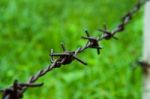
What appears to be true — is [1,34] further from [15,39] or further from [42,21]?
[42,21]

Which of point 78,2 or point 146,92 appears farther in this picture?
point 78,2

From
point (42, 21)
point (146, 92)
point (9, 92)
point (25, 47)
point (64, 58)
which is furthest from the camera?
point (42, 21)

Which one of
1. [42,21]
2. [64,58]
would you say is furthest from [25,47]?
[64,58]

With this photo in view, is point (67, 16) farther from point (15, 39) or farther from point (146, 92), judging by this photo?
point (146, 92)

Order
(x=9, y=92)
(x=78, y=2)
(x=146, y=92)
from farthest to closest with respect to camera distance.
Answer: (x=78, y=2)
(x=146, y=92)
(x=9, y=92)

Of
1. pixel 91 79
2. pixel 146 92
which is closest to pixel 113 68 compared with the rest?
pixel 91 79

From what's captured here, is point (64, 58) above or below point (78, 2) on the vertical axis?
below

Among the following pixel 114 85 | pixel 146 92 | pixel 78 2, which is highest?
pixel 78 2
